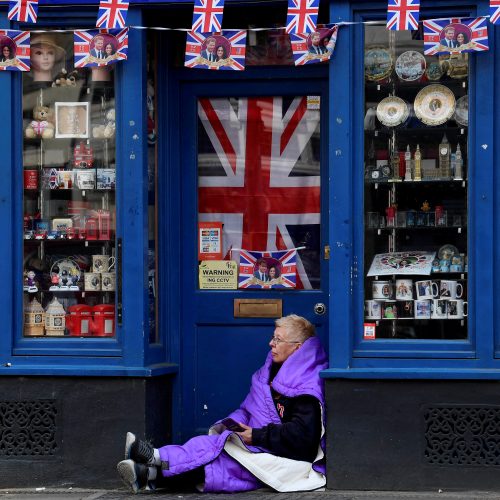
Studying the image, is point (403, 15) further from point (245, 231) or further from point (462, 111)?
point (245, 231)

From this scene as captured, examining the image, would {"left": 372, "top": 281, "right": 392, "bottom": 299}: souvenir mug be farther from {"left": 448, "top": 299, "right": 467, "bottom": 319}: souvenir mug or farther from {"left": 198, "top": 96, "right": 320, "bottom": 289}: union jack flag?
{"left": 198, "top": 96, "right": 320, "bottom": 289}: union jack flag

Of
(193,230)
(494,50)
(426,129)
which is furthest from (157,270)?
(494,50)

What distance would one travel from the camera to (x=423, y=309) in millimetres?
7012

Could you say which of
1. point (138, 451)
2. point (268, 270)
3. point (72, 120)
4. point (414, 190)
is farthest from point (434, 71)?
point (138, 451)

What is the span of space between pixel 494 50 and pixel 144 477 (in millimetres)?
3443

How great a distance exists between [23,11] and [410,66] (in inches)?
99.9

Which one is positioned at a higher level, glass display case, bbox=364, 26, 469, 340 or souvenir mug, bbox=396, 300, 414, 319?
glass display case, bbox=364, 26, 469, 340

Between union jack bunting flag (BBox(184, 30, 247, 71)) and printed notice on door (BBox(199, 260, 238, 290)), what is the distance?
1.43 meters

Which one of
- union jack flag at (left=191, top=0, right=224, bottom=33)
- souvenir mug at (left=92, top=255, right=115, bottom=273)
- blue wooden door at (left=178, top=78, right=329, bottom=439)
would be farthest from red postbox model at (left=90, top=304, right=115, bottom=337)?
union jack flag at (left=191, top=0, right=224, bottom=33)

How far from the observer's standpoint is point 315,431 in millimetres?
6758

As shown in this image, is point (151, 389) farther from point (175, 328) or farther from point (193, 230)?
point (193, 230)

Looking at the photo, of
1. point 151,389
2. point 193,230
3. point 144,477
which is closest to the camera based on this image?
point 144,477

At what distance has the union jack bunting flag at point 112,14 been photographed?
686cm

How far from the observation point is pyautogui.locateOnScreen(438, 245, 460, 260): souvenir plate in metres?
6.93
